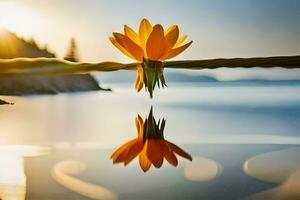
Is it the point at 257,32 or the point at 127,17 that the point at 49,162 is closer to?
the point at 127,17

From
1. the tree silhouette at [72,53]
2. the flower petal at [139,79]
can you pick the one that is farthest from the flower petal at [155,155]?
the tree silhouette at [72,53]

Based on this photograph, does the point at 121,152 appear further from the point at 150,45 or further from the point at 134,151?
the point at 150,45

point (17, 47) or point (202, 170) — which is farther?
point (17, 47)

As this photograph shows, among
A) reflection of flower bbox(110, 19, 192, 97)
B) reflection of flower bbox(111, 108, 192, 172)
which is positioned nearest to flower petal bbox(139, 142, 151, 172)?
reflection of flower bbox(111, 108, 192, 172)

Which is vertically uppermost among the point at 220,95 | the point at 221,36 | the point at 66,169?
the point at 221,36

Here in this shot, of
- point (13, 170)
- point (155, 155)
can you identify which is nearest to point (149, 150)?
point (155, 155)

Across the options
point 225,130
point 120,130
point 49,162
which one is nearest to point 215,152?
point 225,130

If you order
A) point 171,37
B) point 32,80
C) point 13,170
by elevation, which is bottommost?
point 13,170
